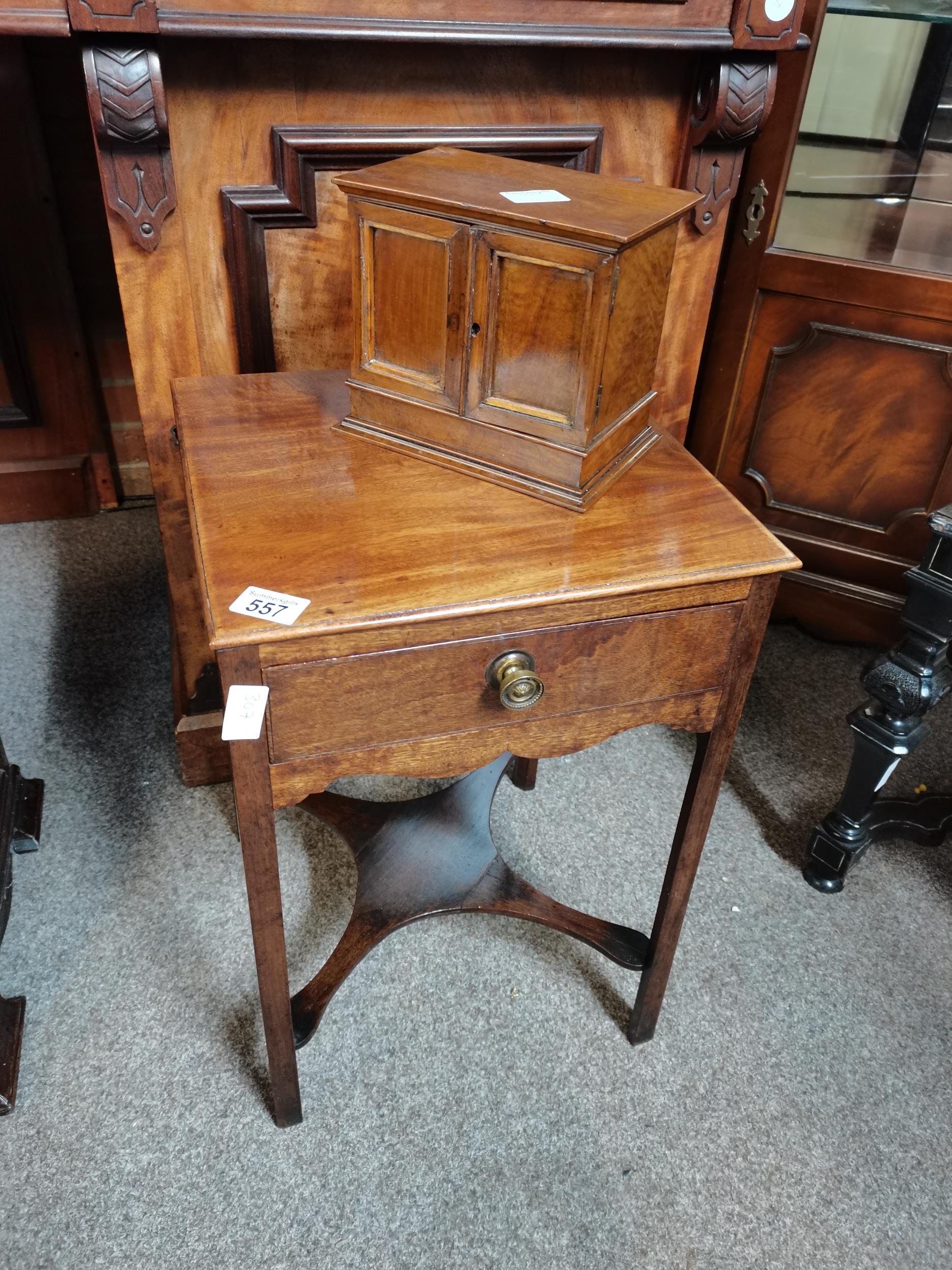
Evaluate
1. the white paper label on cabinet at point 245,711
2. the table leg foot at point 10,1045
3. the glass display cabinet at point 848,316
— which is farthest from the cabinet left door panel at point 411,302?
the glass display cabinet at point 848,316

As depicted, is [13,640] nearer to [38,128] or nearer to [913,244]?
[38,128]

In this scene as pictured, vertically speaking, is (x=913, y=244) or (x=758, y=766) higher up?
(x=913, y=244)

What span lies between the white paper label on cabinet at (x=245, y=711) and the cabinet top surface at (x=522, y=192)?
0.51 meters

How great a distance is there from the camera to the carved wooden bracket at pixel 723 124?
132 cm

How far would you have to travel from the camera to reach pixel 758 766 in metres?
1.92

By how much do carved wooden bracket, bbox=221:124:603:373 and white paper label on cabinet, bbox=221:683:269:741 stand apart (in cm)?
70

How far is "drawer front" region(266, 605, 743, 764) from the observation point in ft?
2.99

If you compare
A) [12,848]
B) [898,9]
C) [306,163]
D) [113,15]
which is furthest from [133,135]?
[898,9]

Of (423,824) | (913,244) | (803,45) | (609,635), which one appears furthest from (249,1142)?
(913,244)

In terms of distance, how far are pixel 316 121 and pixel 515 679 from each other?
2.66ft

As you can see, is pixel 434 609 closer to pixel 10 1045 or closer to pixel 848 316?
pixel 10 1045

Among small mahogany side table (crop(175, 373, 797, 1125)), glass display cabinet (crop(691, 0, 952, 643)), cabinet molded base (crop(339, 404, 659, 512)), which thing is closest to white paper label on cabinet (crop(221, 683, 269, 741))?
small mahogany side table (crop(175, 373, 797, 1125))

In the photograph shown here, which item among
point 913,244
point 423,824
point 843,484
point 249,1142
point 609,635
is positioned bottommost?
point 249,1142

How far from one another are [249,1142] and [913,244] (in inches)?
77.3
